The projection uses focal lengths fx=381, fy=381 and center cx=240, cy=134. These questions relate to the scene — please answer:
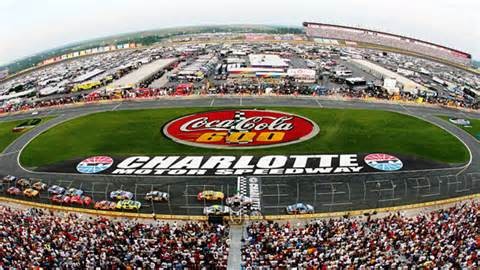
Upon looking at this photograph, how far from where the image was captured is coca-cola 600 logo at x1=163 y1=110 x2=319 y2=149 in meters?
56.6

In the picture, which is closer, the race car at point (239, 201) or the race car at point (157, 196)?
the race car at point (239, 201)

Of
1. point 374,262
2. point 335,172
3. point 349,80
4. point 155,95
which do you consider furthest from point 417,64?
point 374,262

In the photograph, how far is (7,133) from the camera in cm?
6800

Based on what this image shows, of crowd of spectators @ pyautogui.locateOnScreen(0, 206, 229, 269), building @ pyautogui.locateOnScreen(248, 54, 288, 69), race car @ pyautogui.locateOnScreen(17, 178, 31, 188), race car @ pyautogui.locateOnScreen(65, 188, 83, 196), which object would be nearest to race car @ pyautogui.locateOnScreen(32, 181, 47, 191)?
race car @ pyautogui.locateOnScreen(17, 178, 31, 188)

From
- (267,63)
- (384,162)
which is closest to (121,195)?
(384,162)

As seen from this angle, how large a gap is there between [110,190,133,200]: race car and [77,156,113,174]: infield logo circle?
26.1ft

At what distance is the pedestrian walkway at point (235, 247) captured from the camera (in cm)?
2917

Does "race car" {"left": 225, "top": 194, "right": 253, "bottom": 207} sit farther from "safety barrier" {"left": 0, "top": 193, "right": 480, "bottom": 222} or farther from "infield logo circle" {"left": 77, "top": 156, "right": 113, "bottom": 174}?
"infield logo circle" {"left": 77, "top": 156, "right": 113, "bottom": 174}

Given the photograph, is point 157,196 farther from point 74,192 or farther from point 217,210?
point 74,192

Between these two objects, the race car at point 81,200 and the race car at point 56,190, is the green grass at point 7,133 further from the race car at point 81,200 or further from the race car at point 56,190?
the race car at point 81,200

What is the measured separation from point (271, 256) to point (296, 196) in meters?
14.2

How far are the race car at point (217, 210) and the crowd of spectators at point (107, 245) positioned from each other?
2.57 m

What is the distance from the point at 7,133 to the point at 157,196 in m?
42.6

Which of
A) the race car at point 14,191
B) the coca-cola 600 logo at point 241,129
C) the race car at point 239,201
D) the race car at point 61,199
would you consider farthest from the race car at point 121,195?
the coca-cola 600 logo at point 241,129
